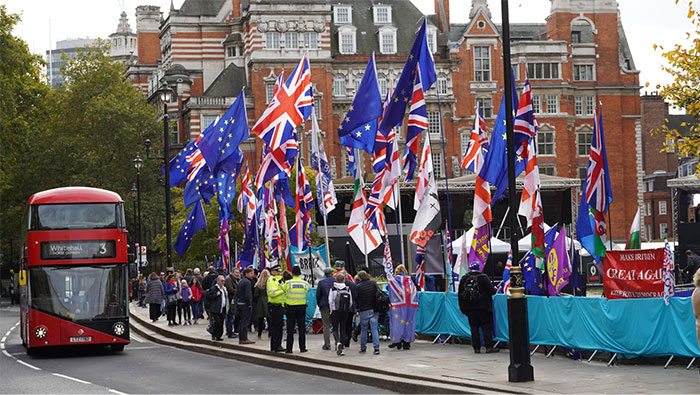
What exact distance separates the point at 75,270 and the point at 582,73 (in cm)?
6738

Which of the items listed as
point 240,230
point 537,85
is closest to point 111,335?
point 240,230

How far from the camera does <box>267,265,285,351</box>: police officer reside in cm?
2261

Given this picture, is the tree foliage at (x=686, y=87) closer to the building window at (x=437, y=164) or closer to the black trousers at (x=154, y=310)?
the black trousers at (x=154, y=310)

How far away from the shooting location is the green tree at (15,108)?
62000mm

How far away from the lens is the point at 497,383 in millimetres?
16047

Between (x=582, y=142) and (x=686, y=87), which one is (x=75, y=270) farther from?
(x=582, y=142)

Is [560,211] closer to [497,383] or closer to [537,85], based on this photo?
[537,85]

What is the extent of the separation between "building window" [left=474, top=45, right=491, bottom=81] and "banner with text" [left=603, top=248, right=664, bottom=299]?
219 ft

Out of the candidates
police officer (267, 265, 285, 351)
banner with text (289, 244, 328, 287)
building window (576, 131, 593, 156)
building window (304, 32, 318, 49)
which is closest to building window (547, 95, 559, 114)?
building window (576, 131, 593, 156)

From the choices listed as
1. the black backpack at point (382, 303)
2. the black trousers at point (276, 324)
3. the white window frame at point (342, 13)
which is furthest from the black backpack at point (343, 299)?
the white window frame at point (342, 13)

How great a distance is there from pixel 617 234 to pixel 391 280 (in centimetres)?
6530

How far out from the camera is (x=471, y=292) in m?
21.0

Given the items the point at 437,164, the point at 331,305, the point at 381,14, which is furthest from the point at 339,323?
the point at 381,14

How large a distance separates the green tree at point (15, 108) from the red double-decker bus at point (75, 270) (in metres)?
39.0
